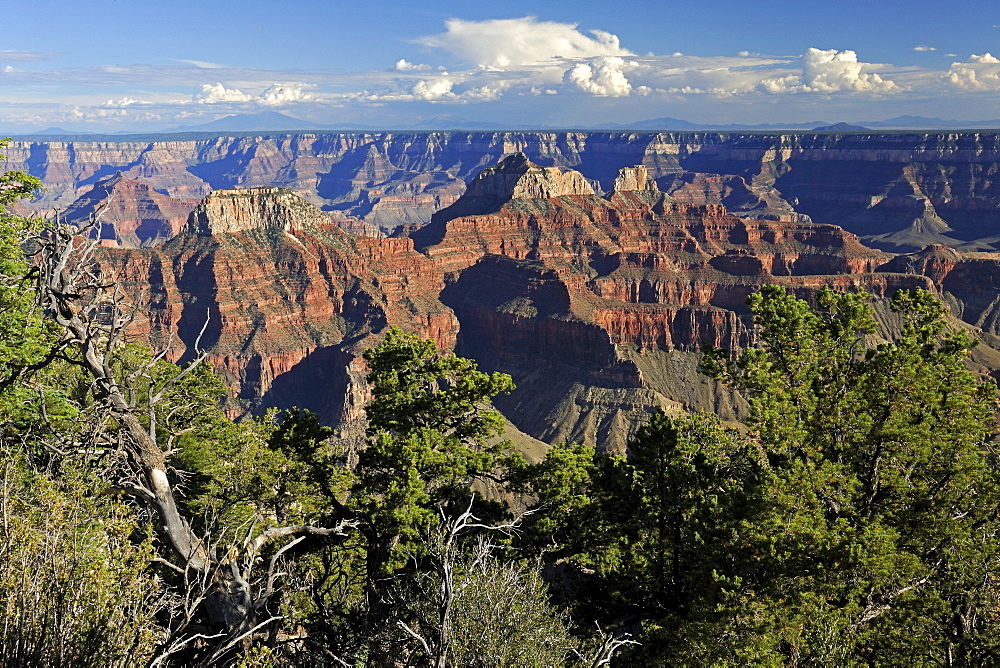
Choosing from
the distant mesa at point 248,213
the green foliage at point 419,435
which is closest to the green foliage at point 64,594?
the green foliage at point 419,435

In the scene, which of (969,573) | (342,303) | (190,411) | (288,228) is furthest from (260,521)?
(288,228)

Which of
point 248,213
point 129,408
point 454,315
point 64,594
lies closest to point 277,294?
point 248,213

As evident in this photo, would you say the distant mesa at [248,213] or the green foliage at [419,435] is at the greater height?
the distant mesa at [248,213]

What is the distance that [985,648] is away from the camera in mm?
21078

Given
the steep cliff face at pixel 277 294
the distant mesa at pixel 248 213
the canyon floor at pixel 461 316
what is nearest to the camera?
the canyon floor at pixel 461 316

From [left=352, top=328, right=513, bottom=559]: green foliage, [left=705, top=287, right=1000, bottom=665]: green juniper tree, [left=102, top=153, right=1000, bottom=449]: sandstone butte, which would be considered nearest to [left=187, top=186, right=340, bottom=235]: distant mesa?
[left=102, top=153, right=1000, bottom=449]: sandstone butte

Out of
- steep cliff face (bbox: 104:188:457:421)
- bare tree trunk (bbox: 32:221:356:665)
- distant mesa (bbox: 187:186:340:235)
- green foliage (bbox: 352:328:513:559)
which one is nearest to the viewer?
bare tree trunk (bbox: 32:221:356:665)

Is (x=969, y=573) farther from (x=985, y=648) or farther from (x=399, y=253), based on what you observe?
(x=399, y=253)

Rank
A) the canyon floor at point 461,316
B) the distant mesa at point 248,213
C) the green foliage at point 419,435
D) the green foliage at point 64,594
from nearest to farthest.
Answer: the green foliage at point 64,594
the green foliage at point 419,435
the canyon floor at point 461,316
the distant mesa at point 248,213

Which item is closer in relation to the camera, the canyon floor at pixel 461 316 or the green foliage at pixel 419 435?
the green foliage at pixel 419 435

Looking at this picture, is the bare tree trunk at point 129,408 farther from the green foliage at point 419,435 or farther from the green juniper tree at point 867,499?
the green juniper tree at point 867,499

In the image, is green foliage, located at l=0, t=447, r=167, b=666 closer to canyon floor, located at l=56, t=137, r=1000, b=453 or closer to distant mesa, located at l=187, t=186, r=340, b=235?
canyon floor, located at l=56, t=137, r=1000, b=453

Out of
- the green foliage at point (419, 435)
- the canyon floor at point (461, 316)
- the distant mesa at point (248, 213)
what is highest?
the distant mesa at point (248, 213)

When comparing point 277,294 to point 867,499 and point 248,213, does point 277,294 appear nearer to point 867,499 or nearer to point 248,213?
point 248,213
